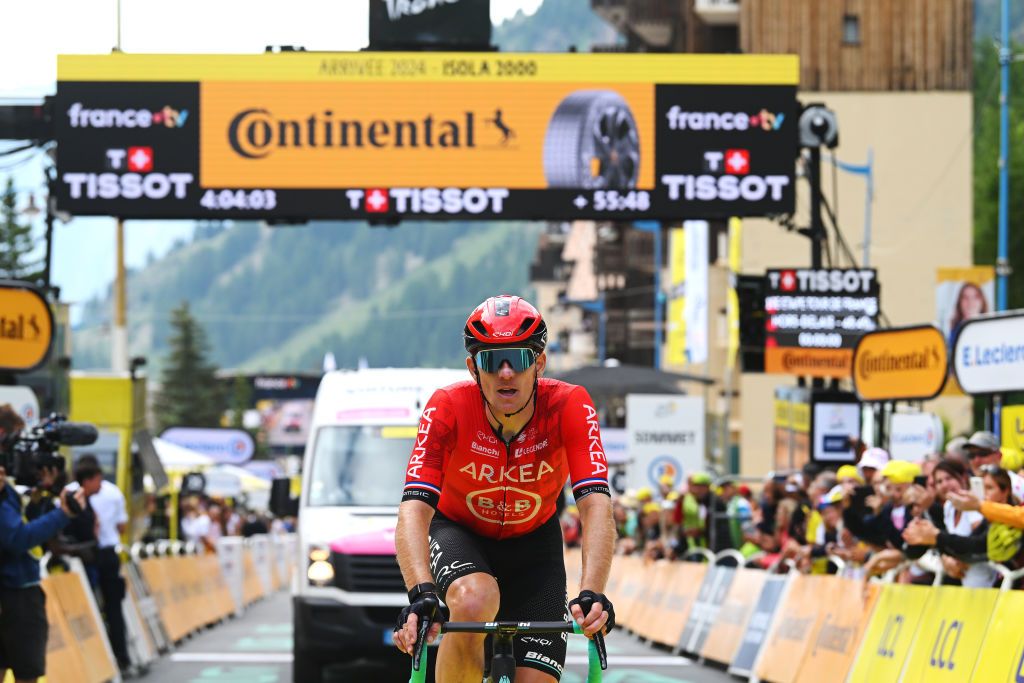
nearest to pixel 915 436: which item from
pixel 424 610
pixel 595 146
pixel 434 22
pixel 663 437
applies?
pixel 595 146

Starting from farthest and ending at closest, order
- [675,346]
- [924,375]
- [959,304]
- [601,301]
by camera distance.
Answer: [601,301] < [675,346] < [959,304] < [924,375]

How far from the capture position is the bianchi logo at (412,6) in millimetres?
22828

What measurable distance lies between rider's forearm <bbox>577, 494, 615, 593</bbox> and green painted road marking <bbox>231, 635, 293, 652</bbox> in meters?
14.0

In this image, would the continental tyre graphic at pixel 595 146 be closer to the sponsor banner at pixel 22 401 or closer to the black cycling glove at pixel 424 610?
the sponsor banner at pixel 22 401

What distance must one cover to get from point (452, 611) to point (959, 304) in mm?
27949

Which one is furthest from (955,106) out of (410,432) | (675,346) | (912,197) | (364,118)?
(410,432)

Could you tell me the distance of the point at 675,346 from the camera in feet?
234

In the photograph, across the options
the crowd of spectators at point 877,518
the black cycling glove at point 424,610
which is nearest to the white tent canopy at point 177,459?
the crowd of spectators at point 877,518

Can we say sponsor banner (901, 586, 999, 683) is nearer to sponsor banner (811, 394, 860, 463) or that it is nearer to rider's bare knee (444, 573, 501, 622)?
rider's bare knee (444, 573, 501, 622)

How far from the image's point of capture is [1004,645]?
10.1m

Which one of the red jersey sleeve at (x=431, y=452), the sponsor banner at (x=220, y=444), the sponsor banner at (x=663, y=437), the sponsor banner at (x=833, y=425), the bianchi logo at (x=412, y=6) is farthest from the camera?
the sponsor banner at (x=220, y=444)

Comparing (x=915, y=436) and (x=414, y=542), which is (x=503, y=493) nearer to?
(x=414, y=542)

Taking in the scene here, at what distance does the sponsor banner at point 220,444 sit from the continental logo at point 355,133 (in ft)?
112

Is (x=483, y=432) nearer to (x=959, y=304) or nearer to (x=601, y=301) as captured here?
(x=959, y=304)
